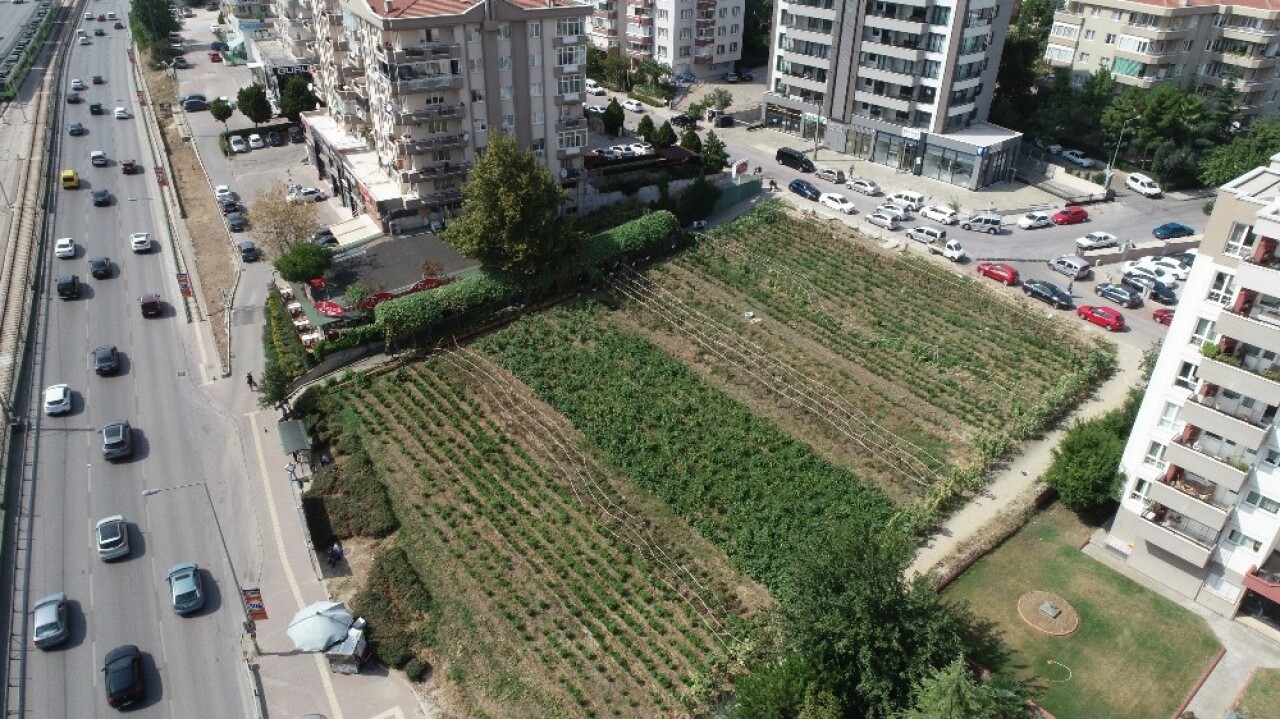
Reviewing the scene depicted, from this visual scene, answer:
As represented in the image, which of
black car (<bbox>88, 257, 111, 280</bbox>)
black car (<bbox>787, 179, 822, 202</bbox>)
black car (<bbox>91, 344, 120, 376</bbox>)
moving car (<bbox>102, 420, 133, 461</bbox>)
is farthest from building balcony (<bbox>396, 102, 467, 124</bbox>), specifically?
black car (<bbox>787, 179, 822, 202</bbox>)

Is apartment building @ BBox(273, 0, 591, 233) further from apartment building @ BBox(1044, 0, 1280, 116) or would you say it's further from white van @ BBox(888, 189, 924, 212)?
apartment building @ BBox(1044, 0, 1280, 116)

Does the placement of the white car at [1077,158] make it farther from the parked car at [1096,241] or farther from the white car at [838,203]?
the white car at [838,203]

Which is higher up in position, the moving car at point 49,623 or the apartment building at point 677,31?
the apartment building at point 677,31

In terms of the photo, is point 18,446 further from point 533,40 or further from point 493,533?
point 533,40

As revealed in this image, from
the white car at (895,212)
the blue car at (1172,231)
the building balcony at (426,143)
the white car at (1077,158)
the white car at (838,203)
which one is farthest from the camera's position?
the white car at (1077,158)

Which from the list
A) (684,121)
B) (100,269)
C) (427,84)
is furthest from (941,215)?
(100,269)

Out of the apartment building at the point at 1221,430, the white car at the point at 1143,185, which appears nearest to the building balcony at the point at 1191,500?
the apartment building at the point at 1221,430
